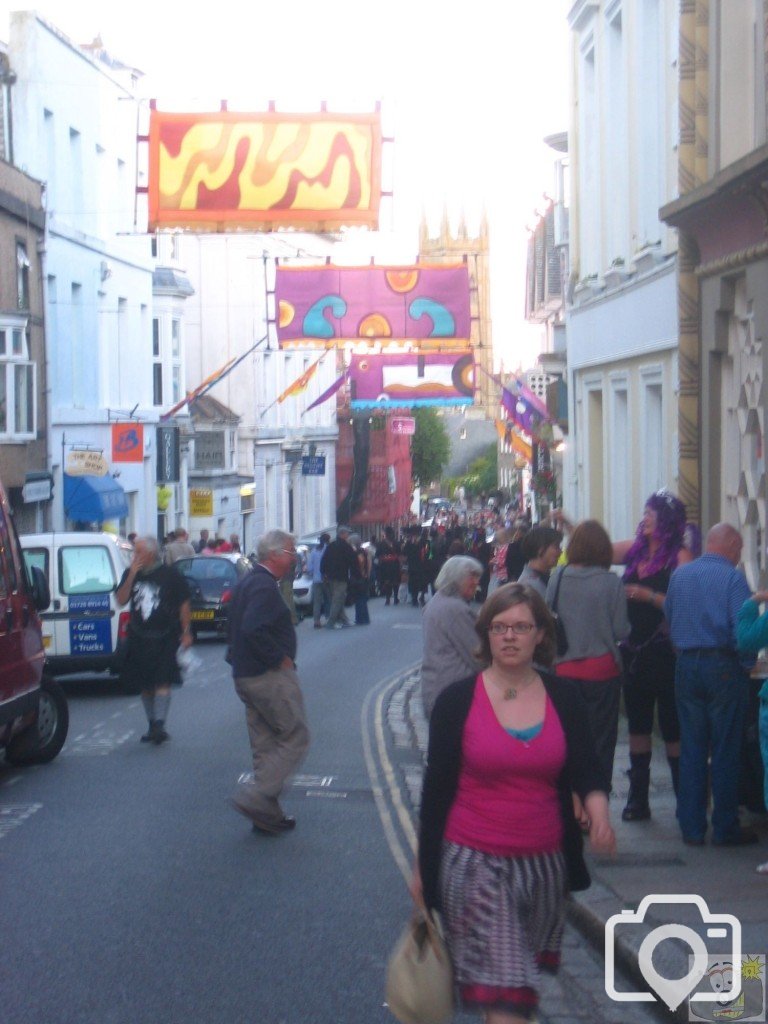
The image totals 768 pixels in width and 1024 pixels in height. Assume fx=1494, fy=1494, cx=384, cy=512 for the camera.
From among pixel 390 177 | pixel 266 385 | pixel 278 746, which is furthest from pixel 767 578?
pixel 266 385

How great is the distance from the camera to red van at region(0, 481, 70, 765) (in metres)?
10.8

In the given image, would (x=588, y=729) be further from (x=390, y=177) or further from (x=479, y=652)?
(x=390, y=177)

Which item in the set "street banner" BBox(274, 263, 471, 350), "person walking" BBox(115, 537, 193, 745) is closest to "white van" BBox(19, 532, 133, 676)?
"person walking" BBox(115, 537, 193, 745)

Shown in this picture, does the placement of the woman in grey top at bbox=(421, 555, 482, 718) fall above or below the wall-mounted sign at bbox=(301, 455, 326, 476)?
below

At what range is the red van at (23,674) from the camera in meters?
10.8

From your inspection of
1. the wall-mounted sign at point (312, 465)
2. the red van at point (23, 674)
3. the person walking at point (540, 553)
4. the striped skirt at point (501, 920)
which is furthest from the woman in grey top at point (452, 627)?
the wall-mounted sign at point (312, 465)

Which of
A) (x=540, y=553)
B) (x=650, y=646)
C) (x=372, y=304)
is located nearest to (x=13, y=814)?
(x=540, y=553)

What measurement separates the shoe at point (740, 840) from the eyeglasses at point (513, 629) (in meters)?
3.92

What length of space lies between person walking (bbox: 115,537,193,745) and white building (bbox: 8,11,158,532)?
17657mm

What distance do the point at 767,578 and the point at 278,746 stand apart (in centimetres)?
343

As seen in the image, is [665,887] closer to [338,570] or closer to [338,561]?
[338,561]

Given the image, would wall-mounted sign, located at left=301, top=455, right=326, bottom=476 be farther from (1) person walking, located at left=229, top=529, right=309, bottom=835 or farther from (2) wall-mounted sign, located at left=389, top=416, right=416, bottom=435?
(1) person walking, located at left=229, top=529, right=309, bottom=835

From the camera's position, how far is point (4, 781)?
36.7 feet

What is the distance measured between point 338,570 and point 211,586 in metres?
3.44
